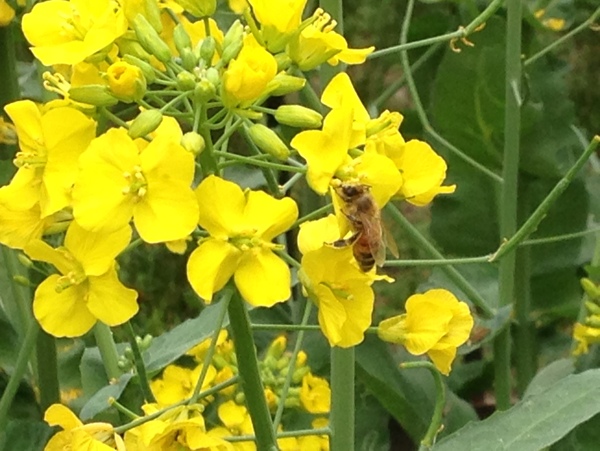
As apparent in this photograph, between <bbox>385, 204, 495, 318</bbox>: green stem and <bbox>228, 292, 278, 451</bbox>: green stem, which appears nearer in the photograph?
<bbox>228, 292, 278, 451</bbox>: green stem

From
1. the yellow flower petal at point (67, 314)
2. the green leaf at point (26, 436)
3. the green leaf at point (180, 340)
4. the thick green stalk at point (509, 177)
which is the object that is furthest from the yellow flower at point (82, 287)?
the thick green stalk at point (509, 177)

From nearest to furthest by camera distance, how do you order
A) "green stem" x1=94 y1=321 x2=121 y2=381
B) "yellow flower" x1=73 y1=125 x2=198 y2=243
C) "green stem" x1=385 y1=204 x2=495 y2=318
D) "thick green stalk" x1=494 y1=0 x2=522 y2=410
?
"yellow flower" x1=73 y1=125 x2=198 y2=243, "green stem" x1=94 y1=321 x2=121 y2=381, "green stem" x1=385 y1=204 x2=495 y2=318, "thick green stalk" x1=494 y1=0 x2=522 y2=410

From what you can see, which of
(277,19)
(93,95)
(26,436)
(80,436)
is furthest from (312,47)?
(26,436)

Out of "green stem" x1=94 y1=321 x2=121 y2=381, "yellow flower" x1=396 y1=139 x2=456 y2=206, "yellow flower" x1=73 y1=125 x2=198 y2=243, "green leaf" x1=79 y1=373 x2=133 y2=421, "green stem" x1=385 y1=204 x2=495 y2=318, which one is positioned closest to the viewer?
"yellow flower" x1=73 y1=125 x2=198 y2=243

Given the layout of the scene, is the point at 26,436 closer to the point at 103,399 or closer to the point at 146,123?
the point at 103,399

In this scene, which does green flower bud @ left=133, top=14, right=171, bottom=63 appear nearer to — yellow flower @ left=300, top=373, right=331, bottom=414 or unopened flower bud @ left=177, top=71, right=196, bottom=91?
unopened flower bud @ left=177, top=71, right=196, bottom=91

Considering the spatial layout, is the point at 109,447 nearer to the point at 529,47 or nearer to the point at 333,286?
the point at 333,286

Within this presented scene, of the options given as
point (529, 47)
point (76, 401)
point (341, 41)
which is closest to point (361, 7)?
point (529, 47)

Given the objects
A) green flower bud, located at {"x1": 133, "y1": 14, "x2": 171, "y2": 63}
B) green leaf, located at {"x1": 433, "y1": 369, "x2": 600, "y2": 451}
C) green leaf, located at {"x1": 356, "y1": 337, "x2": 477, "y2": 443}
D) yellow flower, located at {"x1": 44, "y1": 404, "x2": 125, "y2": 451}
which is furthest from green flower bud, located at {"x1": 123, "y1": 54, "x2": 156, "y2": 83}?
green leaf, located at {"x1": 356, "y1": 337, "x2": 477, "y2": 443}
